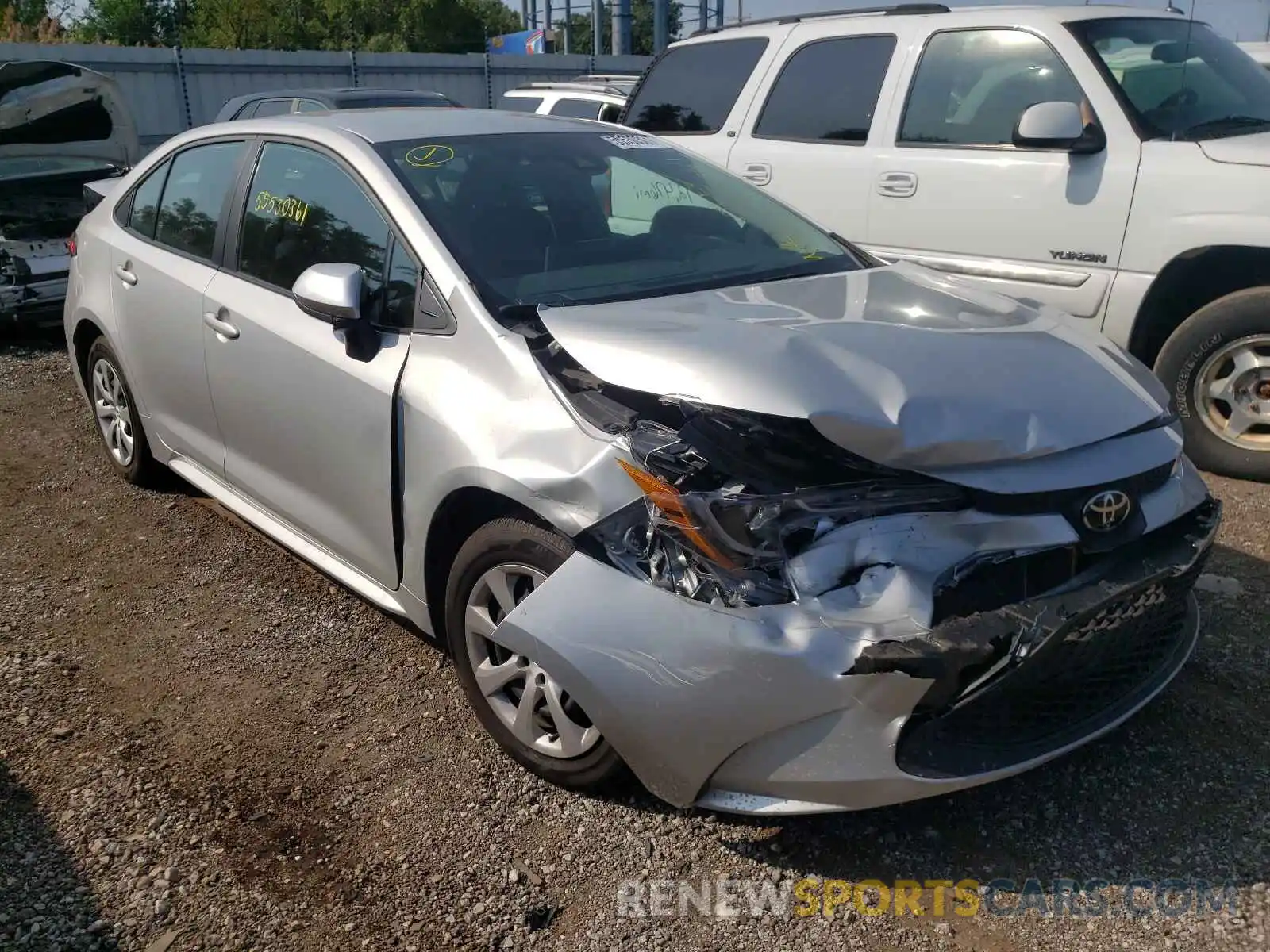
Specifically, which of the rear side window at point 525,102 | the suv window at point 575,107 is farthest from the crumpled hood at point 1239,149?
the rear side window at point 525,102

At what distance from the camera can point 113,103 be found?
28.1 ft

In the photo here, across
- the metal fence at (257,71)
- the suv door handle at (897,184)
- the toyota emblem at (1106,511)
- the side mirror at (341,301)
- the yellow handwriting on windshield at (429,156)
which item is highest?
the yellow handwriting on windshield at (429,156)

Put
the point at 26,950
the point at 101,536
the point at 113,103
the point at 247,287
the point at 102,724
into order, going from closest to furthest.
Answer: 1. the point at 26,950
2. the point at 102,724
3. the point at 247,287
4. the point at 101,536
5. the point at 113,103

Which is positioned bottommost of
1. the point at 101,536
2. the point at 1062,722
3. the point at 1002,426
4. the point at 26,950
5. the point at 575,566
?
the point at 101,536

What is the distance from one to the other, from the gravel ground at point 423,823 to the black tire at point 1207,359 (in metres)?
1.06

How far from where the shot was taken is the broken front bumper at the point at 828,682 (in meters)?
2.30

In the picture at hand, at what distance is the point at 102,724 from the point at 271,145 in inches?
82.6

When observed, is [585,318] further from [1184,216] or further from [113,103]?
[113,103]

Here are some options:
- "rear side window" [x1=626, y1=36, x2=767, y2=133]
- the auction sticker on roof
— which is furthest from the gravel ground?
"rear side window" [x1=626, y1=36, x2=767, y2=133]

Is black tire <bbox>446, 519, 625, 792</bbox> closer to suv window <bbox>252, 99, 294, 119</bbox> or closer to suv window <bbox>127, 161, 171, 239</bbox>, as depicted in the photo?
suv window <bbox>127, 161, 171, 239</bbox>

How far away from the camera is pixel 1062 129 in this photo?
16.1ft

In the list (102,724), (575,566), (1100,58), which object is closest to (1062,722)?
(575,566)

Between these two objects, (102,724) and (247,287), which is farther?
(247,287)

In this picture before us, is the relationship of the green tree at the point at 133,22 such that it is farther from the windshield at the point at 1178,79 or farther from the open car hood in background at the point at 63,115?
the windshield at the point at 1178,79
